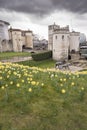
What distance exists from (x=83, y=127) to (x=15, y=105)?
194cm

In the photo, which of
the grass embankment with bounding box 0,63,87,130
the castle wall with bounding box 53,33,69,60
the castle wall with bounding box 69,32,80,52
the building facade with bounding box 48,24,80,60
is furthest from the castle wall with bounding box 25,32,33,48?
the grass embankment with bounding box 0,63,87,130

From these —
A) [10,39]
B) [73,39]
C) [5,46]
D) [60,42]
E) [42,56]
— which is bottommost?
[42,56]

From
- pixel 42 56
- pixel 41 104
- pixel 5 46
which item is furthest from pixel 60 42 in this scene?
pixel 41 104

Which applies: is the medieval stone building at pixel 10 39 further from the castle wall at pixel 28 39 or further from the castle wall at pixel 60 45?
the castle wall at pixel 60 45

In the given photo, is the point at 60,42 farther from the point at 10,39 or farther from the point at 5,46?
the point at 10,39

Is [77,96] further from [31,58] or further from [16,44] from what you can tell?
[16,44]

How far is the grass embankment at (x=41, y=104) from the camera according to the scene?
17.4 feet

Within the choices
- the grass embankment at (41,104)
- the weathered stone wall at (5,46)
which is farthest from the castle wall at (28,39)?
the grass embankment at (41,104)

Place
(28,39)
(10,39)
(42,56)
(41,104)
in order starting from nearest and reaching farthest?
1. (41,104)
2. (42,56)
3. (10,39)
4. (28,39)

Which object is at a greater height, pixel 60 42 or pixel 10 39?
pixel 10 39

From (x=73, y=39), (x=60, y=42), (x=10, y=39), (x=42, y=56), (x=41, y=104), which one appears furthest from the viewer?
(x=10, y=39)

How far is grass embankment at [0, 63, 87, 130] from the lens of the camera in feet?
17.4

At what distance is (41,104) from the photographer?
5984mm

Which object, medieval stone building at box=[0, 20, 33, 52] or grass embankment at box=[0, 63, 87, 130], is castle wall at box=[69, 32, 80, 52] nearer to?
medieval stone building at box=[0, 20, 33, 52]
